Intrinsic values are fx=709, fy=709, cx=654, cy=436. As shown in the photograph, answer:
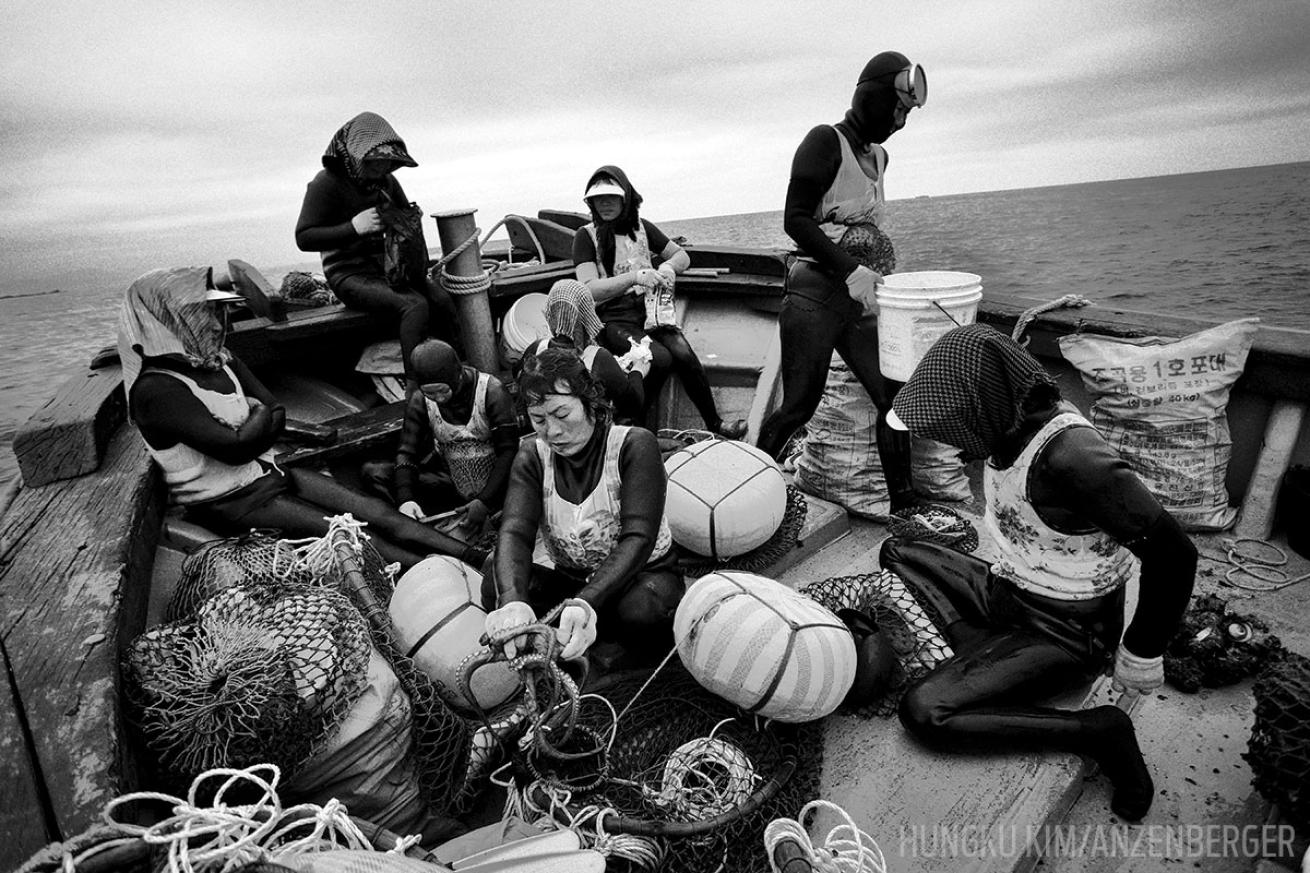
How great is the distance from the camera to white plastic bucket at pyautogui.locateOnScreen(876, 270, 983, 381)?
3566 millimetres

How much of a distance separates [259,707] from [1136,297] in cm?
998

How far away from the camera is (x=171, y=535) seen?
3.57 metres

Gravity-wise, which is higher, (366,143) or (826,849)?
(366,143)

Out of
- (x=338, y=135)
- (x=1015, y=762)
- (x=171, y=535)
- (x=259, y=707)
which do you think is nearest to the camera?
(x=259, y=707)

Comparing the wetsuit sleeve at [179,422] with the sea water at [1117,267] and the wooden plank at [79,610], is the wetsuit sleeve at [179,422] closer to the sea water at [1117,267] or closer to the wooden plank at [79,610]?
the wooden plank at [79,610]

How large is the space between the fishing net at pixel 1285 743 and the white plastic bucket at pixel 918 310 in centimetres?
192

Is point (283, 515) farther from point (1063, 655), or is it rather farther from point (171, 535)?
point (1063, 655)

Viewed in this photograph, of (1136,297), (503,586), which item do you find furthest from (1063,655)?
(1136,297)

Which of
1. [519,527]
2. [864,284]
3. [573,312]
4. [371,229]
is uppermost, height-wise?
[371,229]

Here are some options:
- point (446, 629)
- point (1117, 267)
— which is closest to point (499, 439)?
point (446, 629)

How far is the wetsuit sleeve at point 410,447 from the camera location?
4.31 m

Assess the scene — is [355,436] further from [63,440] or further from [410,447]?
[63,440]

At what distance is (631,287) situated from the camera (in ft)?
17.7

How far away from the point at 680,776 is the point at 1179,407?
10.7 ft
